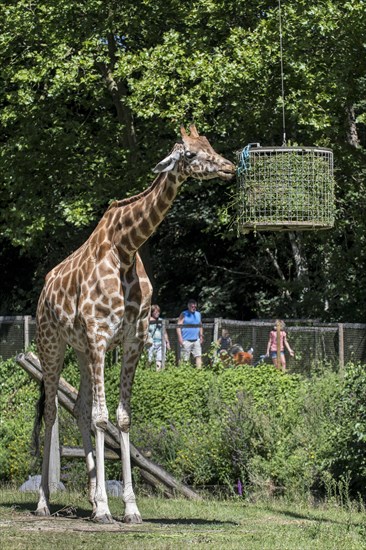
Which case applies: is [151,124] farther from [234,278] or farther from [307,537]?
[307,537]

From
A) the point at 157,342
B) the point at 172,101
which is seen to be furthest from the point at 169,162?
the point at 172,101

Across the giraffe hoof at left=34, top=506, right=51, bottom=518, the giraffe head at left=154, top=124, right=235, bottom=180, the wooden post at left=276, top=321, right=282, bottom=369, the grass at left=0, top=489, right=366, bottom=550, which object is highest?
the giraffe head at left=154, top=124, right=235, bottom=180

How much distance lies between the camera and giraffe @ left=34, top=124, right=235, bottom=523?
12.2 meters

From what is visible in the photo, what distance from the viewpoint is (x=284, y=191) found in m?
14.1

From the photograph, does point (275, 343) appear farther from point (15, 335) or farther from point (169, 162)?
point (169, 162)

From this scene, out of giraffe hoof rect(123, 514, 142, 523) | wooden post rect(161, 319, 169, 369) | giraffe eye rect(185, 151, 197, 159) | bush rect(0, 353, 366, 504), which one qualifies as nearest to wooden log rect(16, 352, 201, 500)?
bush rect(0, 353, 366, 504)

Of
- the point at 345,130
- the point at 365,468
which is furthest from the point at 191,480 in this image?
the point at 345,130

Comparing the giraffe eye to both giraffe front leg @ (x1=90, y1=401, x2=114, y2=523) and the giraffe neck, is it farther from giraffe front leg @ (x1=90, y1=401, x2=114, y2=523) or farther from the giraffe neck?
giraffe front leg @ (x1=90, y1=401, x2=114, y2=523)

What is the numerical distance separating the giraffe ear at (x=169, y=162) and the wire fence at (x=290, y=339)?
29.1 feet

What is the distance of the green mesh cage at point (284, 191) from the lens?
13680 millimetres

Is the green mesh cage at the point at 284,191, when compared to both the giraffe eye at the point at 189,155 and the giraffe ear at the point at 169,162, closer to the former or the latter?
the giraffe ear at the point at 169,162

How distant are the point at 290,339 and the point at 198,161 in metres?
9.85

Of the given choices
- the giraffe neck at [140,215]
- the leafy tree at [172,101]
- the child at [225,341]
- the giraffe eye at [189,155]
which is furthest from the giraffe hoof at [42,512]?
the leafy tree at [172,101]

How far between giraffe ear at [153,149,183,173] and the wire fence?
8864 millimetres
